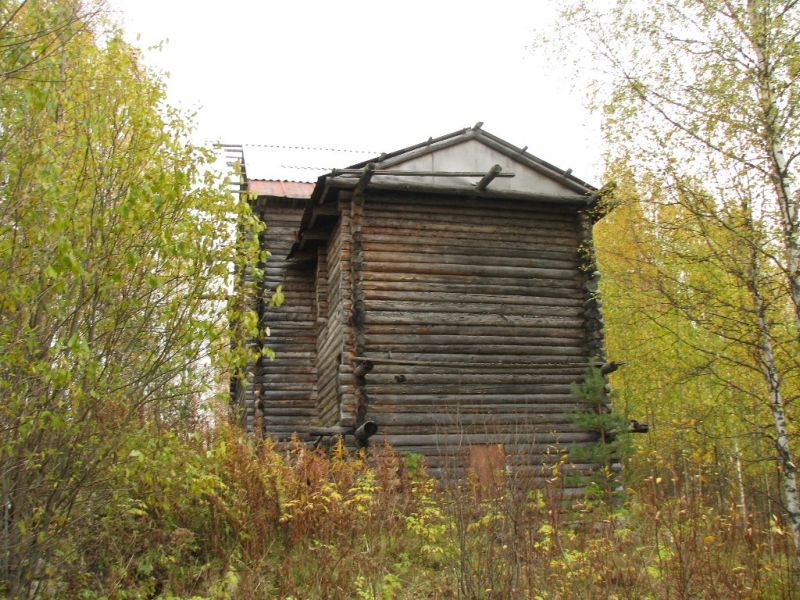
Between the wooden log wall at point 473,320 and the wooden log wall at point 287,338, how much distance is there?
344 cm

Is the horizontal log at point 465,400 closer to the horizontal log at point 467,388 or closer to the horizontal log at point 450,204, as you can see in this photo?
the horizontal log at point 467,388

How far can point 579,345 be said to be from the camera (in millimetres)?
15523

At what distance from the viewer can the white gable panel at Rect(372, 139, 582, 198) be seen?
50.1 ft

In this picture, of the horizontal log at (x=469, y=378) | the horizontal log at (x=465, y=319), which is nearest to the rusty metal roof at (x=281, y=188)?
the horizontal log at (x=465, y=319)

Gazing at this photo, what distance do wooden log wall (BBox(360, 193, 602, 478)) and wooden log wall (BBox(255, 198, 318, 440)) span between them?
3.44m

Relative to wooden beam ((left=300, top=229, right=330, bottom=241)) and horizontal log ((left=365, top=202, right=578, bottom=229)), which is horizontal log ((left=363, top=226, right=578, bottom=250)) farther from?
wooden beam ((left=300, top=229, right=330, bottom=241))

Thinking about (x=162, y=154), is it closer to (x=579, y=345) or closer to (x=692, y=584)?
(x=692, y=584)

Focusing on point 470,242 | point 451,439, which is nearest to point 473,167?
point 470,242

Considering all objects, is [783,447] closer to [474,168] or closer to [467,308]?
[467,308]

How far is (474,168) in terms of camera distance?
15648 mm

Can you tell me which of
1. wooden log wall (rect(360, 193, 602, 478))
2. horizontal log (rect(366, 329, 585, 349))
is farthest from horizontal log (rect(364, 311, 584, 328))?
horizontal log (rect(366, 329, 585, 349))

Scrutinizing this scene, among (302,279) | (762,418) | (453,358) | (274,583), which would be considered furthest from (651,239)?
(302,279)

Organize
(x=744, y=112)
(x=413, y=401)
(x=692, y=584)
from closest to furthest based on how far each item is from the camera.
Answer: (x=692, y=584) < (x=744, y=112) < (x=413, y=401)

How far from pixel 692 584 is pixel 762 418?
42.7 ft
